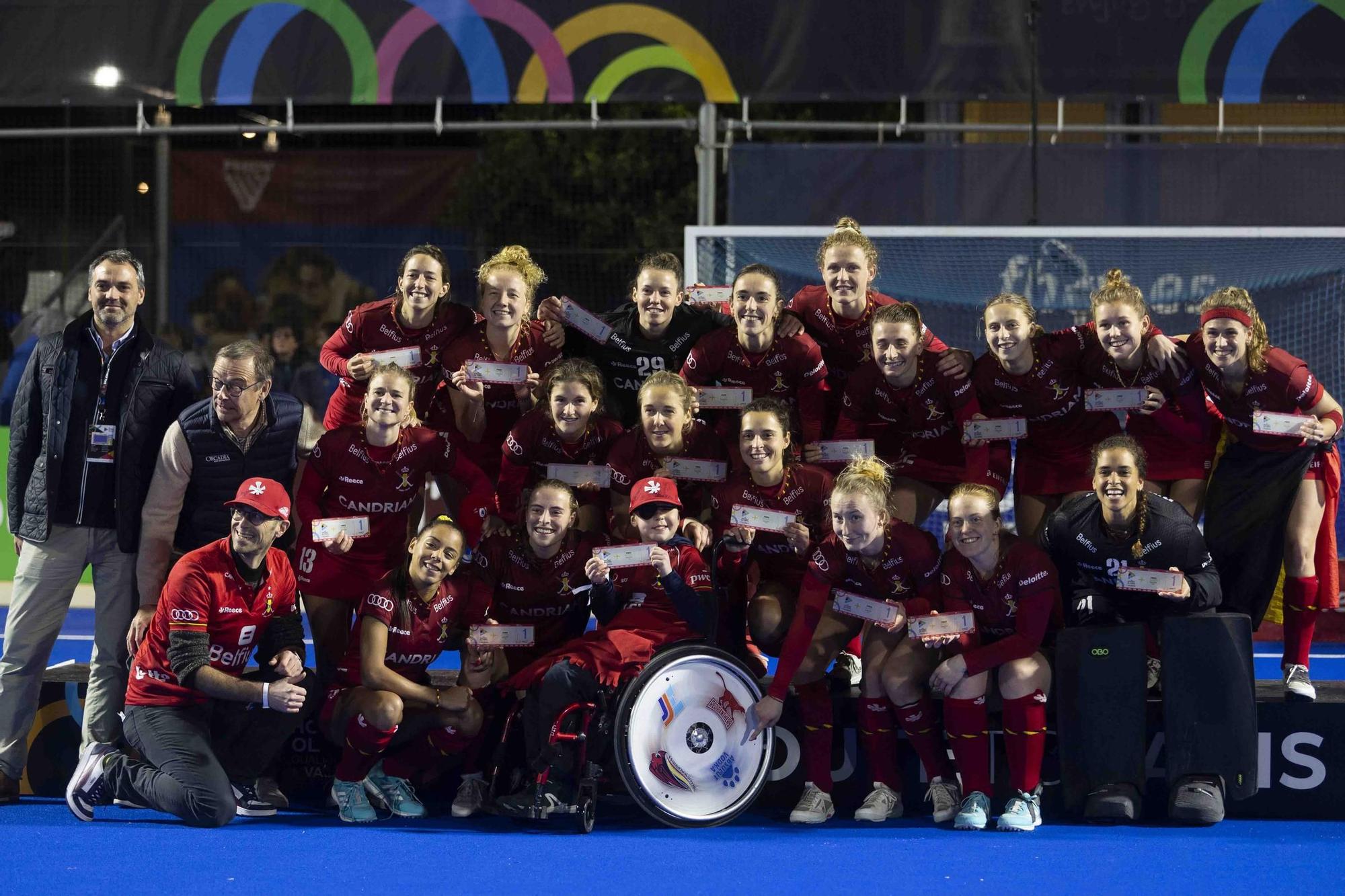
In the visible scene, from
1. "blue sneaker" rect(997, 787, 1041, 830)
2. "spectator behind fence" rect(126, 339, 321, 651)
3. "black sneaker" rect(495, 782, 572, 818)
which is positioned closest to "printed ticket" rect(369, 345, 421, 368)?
"spectator behind fence" rect(126, 339, 321, 651)

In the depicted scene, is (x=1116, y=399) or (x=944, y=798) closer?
(x=944, y=798)

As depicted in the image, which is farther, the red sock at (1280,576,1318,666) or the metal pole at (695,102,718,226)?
the metal pole at (695,102,718,226)

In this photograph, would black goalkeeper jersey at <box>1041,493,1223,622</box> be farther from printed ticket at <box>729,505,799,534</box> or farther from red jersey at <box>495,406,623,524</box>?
red jersey at <box>495,406,623,524</box>

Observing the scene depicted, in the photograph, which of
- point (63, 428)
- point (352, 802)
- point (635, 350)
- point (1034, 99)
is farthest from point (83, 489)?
point (1034, 99)

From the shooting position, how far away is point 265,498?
15.7 feet

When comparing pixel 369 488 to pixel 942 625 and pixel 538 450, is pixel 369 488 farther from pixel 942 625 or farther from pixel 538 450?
pixel 942 625

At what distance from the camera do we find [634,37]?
29.2 feet

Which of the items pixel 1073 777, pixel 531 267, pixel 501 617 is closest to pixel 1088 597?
pixel 1073 777

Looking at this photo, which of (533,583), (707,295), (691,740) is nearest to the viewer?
(691,740)

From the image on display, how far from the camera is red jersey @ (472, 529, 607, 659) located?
5141 mm

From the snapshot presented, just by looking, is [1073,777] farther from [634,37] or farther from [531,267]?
[634,37]

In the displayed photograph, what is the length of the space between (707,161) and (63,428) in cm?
417

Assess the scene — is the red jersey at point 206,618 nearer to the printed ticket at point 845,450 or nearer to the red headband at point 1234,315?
the printed ticket at point 845,450

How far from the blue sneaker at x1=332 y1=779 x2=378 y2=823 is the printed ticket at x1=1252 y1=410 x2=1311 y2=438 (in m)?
3.34
